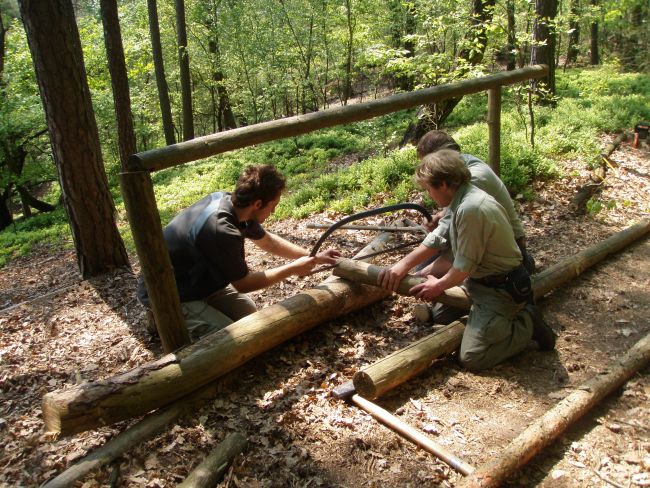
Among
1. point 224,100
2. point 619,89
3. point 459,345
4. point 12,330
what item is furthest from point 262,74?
point 459,345

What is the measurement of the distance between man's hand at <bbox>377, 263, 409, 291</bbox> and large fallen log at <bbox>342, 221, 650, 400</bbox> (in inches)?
3.6

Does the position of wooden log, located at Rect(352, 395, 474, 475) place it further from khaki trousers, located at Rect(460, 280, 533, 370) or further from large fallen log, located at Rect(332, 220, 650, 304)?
large fallen log, located at Rect(332, 220, 650, 304)

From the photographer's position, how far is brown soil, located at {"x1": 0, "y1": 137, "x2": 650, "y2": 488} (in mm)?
2723

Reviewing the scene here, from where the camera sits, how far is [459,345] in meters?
3.76

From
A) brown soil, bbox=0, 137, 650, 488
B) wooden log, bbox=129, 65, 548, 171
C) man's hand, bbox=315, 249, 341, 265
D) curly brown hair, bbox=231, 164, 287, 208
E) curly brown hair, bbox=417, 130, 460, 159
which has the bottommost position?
brown soil, bbox=0, 137, 650, 488

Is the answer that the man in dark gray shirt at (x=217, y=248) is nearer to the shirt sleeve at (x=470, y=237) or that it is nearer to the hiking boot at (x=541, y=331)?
the shirt sleeve at (x=470, y=237)

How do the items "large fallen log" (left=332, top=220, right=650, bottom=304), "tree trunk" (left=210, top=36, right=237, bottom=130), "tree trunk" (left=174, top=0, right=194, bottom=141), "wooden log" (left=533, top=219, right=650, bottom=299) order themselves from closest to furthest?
1. "large fallen log" (left=332, top=220, right=650, bottom=304)
2. "wooden log" (left=533, top=219, right=650, bottom=299)
3. "tree trunk" (left=174, top=0, right=194, bottom=141)
4. "tree trunk" (left=210, top=36, right=237, bottom=130)

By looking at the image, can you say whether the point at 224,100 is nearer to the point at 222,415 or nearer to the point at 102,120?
the point at 102,120

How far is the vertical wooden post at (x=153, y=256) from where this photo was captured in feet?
9.88

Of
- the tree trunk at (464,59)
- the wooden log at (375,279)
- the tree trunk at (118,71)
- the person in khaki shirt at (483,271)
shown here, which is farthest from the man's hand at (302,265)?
the tree trunk at (118,71)

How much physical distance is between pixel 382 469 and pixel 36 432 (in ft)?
7.69

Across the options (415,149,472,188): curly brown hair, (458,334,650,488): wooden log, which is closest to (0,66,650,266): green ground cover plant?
(415,149,472,188): curly brown hair

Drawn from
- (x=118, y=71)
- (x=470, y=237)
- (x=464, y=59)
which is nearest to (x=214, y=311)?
(x=470, y=237)

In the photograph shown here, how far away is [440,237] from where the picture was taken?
154 inches
